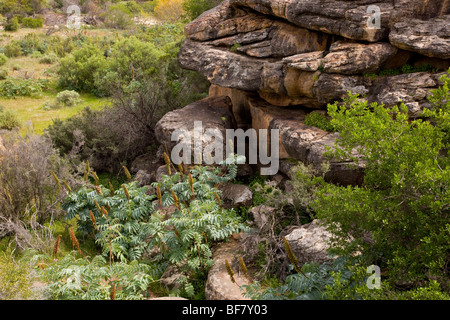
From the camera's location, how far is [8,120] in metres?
16.5

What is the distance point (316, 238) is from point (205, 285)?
2.59 m

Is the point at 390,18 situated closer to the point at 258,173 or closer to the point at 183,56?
the point at 258,173

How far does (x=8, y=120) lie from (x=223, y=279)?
13.7 m

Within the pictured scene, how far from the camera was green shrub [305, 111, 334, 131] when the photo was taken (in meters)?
10.3

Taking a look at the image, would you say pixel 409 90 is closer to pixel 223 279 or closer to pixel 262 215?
pixel 262 215

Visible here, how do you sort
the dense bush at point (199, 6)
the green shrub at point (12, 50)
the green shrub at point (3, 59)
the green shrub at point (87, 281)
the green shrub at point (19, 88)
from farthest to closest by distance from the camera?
the green shrub at point (12, 50) < the green shrub at point (3, 59) < the green shrub at point (19, 88) < the dense bush at point (199, 6) < the green shrub at point (87, 281)

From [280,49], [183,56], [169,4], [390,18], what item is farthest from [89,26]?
[390,18]

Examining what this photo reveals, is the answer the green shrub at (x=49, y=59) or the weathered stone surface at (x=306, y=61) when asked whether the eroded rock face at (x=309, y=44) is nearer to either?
the weathered stone surface at (x=306, y=61)

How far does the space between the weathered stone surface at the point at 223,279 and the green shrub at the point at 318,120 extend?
4.08 m

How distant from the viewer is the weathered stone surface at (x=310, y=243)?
750 centimetres

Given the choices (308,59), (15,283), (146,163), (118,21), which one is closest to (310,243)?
(308,59)

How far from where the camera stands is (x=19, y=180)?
987 cm

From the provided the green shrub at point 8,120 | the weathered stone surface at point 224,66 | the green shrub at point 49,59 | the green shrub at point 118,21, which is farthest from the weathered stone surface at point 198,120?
the green shrub at point 118,21

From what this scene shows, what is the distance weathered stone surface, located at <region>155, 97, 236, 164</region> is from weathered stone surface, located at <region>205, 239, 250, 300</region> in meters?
3.34
